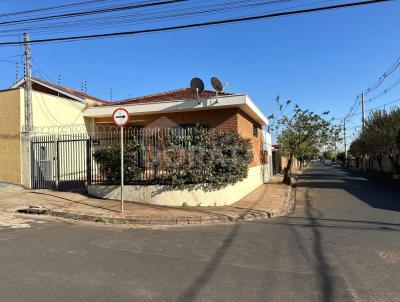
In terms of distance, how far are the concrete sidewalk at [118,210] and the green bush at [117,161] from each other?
2.91 ft

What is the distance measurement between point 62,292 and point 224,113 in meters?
13.6

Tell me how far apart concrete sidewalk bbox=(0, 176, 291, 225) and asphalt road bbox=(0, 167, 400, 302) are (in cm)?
83

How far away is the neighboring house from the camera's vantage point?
16.3 m

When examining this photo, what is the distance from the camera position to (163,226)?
34.1 ft

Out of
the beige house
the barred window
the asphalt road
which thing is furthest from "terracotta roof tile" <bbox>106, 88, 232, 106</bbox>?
the asphalt road

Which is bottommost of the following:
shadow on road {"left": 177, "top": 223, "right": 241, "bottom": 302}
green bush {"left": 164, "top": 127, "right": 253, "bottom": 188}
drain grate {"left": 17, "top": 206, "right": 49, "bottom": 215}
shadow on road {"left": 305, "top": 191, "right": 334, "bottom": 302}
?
shadow on road {"left": 305, "top": 191, "right": 334, "bottom": 302}

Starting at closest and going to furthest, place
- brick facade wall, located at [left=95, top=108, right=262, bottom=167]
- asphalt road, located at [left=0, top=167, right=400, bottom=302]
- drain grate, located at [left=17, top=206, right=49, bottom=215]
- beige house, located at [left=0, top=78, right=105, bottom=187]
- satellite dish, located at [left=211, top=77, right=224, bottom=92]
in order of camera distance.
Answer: asphalt road, located at [left=0, top=167, right=400, bottom=302], drain grate, located at [left=17, top=206, right=49, bottom=215], beige house, located at [left=0, top=78, right=105, bottom=187], satellite dish, located at [left=211, top=77, right=224, bottom=92], brick facade wall, located at [left=95, top=108, right=262, bottom=167]

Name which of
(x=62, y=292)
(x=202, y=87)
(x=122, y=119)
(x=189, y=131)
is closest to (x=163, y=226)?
(x=122, y=119)

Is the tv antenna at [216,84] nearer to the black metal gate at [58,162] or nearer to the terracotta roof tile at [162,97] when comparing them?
the terracotta roof tile at [162,97]

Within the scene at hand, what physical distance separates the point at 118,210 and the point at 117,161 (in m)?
2.41

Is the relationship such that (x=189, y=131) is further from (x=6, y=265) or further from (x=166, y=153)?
(x=6, y=265)

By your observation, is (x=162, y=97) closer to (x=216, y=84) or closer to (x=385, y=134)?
(x=216, y=84)

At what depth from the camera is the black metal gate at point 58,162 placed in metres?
16.1

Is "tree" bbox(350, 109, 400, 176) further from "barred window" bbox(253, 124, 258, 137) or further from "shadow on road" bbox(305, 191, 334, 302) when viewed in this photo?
"shadow on road" bbox(305, 191, 334, 302)
